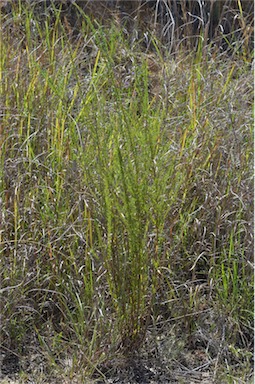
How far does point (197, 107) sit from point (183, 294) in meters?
0.95

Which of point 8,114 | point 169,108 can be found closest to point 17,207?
point 8,114

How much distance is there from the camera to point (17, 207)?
9.91ft

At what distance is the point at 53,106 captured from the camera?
3482 mm

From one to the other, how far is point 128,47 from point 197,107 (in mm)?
871

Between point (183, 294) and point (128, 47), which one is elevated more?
point (128, 47)

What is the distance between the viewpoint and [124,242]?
2.74 meters

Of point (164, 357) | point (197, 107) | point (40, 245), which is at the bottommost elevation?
point (164, 357)

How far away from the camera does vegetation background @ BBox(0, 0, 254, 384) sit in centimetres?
270

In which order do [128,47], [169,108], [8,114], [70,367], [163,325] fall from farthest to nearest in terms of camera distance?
1. [128,47]
2. [169,108]
3. [8,114]
4. [163,325]
5. [70,367]

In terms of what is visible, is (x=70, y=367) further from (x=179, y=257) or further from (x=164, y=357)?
(x=179, y=257)

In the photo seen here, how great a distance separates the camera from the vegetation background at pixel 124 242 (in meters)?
2.70

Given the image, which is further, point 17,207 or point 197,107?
point 197,107

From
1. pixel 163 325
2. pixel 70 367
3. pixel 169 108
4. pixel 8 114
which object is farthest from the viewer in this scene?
pixel 169 108

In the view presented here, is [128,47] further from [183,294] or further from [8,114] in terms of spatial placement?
[183,294]
